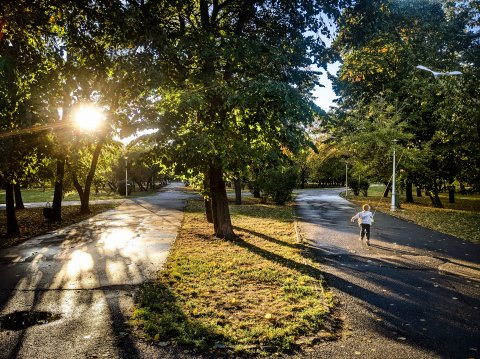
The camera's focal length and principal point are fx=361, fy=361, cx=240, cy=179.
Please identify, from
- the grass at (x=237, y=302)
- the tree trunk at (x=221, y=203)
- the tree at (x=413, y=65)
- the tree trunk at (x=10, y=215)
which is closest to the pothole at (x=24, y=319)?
the grass at (x=237, y=302)

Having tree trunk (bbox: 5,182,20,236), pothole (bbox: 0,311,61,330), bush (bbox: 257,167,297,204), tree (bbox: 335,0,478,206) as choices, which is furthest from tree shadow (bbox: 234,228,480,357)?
bush (bbox: 257,167,297,204)

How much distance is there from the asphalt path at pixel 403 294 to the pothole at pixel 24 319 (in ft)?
14.0

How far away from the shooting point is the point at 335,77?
11531 mm

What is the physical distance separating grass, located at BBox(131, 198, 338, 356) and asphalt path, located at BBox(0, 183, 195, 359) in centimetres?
46

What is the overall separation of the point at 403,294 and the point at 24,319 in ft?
22.1

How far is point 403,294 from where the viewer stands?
6949mm

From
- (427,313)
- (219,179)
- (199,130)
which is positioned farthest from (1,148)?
(427,313)

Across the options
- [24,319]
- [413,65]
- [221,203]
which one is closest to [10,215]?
[221,203]

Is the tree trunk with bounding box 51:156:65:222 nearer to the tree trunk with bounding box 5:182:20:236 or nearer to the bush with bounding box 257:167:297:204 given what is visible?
the tree trunk with bounding box 5:182:20:236

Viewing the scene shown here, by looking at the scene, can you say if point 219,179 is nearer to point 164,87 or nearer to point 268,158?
point 268,158

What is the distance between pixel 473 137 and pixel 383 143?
5161 mm

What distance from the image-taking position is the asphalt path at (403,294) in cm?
488

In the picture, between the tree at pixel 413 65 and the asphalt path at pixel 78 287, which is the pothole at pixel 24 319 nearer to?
the asphalt path at pixel 78 287

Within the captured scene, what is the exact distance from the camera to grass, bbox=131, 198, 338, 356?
5.07m
